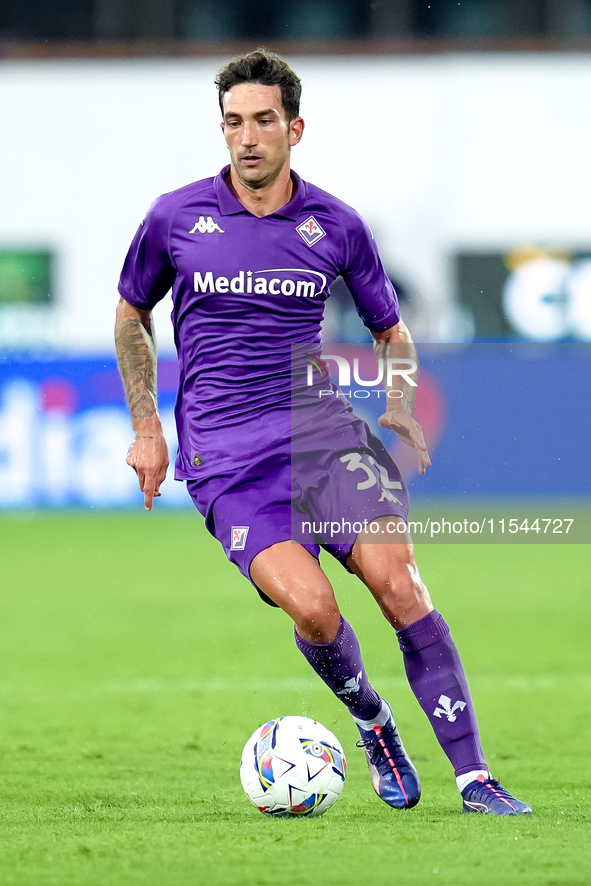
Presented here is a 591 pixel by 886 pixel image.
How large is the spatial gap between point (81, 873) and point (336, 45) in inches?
604

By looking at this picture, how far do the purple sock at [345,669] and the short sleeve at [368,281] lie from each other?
36.6 inches

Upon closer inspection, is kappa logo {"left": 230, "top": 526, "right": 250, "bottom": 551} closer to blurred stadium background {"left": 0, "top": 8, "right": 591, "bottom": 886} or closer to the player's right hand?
the player's right hand

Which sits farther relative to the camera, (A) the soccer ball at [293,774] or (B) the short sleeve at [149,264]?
(B) the short sleeve at [149,264]

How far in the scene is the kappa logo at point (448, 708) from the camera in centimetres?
390

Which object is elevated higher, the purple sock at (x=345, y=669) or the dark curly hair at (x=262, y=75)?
the dark curly hair at (x=262, y=75)

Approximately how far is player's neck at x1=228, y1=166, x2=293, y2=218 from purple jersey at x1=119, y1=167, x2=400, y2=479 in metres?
0.03

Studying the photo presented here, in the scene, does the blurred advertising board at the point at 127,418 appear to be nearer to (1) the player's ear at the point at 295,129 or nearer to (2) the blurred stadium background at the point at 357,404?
(2) the blurred stadium background at the point at 357,404

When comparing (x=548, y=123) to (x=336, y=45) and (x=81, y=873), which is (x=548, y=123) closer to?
(x=336, y=45)

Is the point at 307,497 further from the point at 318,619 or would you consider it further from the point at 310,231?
the point at 310,231

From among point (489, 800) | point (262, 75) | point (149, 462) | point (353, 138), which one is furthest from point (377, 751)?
point (353, 138)

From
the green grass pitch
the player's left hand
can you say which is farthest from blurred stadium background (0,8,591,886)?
the player's left hand

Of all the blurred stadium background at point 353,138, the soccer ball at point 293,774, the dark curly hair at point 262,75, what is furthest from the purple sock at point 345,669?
the blurred stadium background at point 353,138

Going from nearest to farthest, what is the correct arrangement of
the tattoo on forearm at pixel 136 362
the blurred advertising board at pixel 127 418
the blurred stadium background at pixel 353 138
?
the tattoo on forearm at pixel 136 362, the blurred advertising board at pixel 127 418, the blurred stadium background at pixel 353 138

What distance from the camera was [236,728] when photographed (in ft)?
17.7
